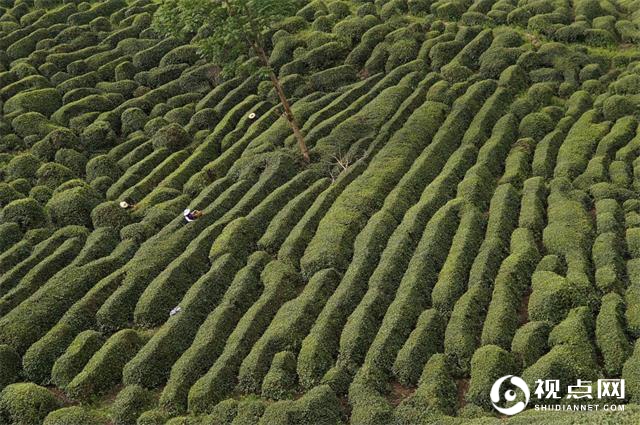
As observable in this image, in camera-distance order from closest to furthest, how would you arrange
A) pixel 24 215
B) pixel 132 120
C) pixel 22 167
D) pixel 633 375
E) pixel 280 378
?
pixel 633 375 < pixel 280 378 < pixel 24 215 < pixel 22 167 < pixel 132 120

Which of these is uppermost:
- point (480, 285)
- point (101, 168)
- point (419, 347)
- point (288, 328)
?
point (101, 168)

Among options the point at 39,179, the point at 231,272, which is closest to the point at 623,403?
the point at 231,272

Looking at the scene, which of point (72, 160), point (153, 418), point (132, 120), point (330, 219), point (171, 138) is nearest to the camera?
point (153, 418)

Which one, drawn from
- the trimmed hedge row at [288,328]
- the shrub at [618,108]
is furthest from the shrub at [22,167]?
the shrub at [618,108]

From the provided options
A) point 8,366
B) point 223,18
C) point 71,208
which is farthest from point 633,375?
point 71,208

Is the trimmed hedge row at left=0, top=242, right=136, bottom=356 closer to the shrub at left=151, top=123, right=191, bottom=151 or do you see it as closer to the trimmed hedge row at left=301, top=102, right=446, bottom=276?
the trimmed hedge row at left=301, top=102, right=446, bottom=276

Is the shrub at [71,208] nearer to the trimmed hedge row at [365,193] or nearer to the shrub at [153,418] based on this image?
the trimmed hedge row at [365,193]

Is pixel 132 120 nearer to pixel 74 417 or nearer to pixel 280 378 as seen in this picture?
pixel 74 417

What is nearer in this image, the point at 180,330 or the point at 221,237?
the point at 180,330
